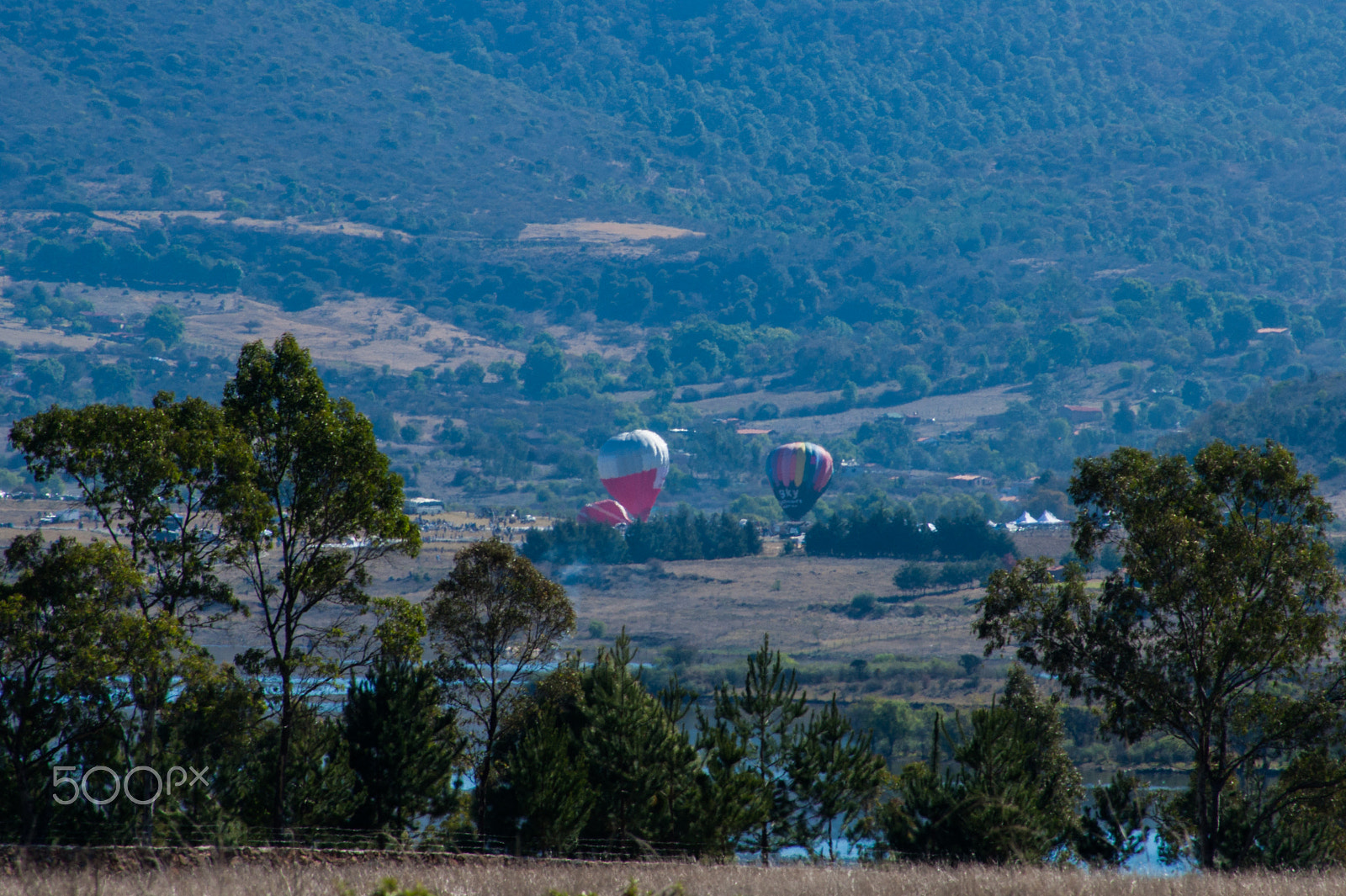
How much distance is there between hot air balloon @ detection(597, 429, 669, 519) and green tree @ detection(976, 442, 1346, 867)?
12921 cm

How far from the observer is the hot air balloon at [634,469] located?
155875mm

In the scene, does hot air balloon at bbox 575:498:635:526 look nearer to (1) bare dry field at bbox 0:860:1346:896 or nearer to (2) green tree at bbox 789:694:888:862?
(2) green tree at bbox 789:694:888:862

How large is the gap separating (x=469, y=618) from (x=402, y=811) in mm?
3790

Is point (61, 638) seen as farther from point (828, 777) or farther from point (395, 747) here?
point (828, 777)

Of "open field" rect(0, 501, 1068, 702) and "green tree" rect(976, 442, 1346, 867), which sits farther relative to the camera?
"open field" rect(0, 501, 1068, 702)

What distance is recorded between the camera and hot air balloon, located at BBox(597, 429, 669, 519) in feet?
511

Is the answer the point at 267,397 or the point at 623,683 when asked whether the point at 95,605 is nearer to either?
the point at 267,397

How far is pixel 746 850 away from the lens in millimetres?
30062

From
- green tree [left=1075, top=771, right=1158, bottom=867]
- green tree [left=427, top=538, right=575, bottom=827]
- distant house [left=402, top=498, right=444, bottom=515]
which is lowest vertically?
green tree [left=1075, top=771, right=1158, bottom=867]

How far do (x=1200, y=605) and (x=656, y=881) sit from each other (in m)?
10.4

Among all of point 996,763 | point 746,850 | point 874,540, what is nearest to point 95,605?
point 746,850

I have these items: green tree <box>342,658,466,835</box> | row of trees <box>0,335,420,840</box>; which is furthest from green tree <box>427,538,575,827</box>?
row of trees <box>0,335,420,840</box>

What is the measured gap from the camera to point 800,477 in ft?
513

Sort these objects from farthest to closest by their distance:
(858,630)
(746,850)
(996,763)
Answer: (858,630)
(746,850)
(996,763)
